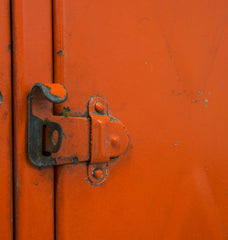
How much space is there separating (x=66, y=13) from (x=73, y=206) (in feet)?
1.52

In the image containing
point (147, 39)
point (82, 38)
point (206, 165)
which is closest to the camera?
point (82, 38)

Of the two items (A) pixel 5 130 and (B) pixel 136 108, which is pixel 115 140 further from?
(A) pixel 5 130

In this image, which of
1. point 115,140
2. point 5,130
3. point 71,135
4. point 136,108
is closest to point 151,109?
point 136,108

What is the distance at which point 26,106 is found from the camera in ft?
1.55

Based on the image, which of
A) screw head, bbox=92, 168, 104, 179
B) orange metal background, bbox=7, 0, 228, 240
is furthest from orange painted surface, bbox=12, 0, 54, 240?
screw head, bbox=92, 168, 104, 179

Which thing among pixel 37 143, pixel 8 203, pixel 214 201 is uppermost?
pixel 37 143

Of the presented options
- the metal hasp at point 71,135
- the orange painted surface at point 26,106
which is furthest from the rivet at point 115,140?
the orange painted surface at point 26,106

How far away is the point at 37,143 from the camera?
476mm

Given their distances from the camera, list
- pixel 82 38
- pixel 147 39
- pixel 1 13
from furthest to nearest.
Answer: pixel 147 39, pixel 82 38, pixel 1 13

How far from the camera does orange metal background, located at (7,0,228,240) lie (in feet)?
1.60

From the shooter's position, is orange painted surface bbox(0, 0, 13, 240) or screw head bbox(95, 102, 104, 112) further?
screw head bbox(95, 102, 104, 112)

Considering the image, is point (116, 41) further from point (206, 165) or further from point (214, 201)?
point (214, 201)

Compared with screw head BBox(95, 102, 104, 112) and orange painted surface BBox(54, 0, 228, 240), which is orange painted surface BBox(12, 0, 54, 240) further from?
screw head BBox(95, 102, 104, 112)

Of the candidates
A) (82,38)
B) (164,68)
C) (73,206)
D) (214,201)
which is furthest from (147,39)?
(214,201)
